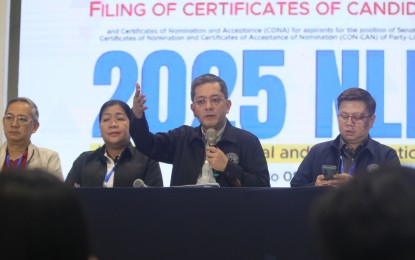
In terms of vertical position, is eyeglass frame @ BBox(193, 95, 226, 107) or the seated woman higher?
eyeglass frame @ BBox(193, 95, 226, 107)

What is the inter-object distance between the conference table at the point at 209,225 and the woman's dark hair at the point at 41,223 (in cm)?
183

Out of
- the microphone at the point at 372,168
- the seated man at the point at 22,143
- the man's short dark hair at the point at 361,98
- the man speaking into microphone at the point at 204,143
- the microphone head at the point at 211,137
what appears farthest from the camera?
the seated man at the point at 22,143

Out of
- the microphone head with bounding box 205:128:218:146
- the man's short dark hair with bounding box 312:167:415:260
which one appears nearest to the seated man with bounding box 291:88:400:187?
the microphone head with bounding box 205:128:218:146

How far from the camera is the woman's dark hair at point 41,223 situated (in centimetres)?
86

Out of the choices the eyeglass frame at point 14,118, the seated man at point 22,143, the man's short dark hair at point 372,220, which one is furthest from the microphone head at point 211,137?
the man's short dark hair at point 372,220

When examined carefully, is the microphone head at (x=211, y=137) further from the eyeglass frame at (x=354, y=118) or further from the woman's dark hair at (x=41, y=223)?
the woman's dark hair at (x=41, y=223)

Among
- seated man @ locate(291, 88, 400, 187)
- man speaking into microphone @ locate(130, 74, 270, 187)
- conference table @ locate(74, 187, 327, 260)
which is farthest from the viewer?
seated man @ locate(291, 88, 400, 187)

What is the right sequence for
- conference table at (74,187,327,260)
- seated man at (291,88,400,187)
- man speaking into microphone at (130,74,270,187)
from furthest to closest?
seated man at (291,88,400,187), man speaking into microphone at (130,74,270,187), conference table at (74,187,327,260)

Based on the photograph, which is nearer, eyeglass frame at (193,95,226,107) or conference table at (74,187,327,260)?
conference table at (74,187,327,260)

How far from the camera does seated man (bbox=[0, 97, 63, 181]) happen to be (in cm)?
373

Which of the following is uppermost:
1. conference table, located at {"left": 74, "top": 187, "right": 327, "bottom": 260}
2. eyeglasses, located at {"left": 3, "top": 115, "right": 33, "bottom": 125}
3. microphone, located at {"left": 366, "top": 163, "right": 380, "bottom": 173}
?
eyeglasses, located at {"left": 3, "top": 115, "right": 33, "bottom": 125}

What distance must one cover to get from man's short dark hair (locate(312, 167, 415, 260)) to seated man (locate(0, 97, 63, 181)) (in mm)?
2969

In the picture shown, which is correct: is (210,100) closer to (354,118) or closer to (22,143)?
(354,118)

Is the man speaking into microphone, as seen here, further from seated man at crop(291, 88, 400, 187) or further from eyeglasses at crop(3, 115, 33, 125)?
eyeglasses at crop(3, 115, 33, 125)
